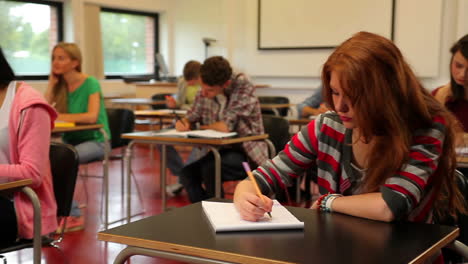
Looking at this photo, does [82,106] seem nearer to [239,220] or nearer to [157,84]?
[239,220]

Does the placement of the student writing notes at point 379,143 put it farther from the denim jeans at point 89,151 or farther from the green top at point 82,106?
the green top at point 82,106

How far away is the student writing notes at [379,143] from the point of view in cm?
138

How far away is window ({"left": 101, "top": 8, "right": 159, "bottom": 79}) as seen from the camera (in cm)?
910

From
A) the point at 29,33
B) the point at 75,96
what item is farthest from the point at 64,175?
the point at 29,33

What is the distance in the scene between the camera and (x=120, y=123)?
464 centimetres

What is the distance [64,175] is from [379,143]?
1.29 m

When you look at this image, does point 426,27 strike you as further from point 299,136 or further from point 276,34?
point 299,136

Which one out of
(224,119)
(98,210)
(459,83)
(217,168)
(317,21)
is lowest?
(98,210)

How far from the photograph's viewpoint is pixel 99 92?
13.8 ft

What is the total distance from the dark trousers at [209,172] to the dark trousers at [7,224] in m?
1.73

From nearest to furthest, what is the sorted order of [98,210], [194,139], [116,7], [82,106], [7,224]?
[7,224] → [194,139] → [82,106] → [98,210] → [116,7]

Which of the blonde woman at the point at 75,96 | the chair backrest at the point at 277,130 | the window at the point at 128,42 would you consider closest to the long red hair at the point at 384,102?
the chair backrest at the point at 277,130

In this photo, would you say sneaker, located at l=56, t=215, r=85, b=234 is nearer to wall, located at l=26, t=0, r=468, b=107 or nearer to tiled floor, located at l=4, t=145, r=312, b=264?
tiled floor, located at l=4, t=145, r=312, b=264

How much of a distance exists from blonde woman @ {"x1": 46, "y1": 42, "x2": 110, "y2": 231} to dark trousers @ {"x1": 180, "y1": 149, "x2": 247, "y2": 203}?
0.71 metres
